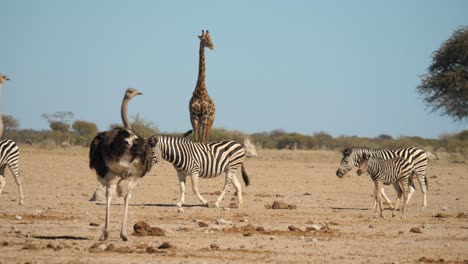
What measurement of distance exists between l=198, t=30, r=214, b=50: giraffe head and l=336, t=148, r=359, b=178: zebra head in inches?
244

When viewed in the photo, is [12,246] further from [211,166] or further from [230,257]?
[211,166]

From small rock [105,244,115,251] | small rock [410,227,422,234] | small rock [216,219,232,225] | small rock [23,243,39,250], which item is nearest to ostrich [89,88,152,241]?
small rock [105,244,115,251]

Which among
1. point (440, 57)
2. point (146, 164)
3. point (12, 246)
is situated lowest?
point (12, 246)

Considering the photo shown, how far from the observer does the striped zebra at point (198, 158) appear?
16.5m

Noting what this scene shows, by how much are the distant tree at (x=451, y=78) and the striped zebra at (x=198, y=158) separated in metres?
17.1

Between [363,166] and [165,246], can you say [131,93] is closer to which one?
[165,246]

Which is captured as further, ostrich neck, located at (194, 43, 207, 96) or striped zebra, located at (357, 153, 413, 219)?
ostrich neck, located at (194, 43, 207, 96)

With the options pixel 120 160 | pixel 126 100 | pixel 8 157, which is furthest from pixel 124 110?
pixel 8 157

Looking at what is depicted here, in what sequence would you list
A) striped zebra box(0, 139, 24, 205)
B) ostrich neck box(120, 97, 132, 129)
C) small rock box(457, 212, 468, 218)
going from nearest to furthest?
ostrich neck box(120, 97, 132, 129) → small rock box(457, 212, 468, 218) → striped zebra box(0, 139, 24, 205)

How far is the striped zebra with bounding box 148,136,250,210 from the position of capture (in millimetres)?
16531

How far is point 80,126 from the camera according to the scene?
189 ft

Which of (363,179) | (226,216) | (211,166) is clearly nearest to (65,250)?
(226,216)

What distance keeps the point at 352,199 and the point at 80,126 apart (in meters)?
40.0

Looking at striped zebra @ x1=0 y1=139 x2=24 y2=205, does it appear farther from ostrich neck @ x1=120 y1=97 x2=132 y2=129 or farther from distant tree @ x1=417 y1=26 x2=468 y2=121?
distant tree @ x1=417 y1=26 x2=468 y2=121
